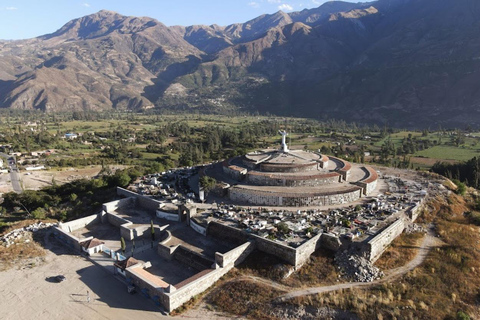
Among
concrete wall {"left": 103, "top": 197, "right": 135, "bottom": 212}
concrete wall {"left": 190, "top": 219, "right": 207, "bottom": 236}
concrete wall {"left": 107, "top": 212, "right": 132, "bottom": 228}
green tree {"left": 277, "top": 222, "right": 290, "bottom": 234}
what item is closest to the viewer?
green tree {"left": 277, "top": 222, "right": 290, "bottom": 234}

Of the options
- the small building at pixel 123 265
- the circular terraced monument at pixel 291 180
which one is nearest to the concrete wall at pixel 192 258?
the small building at pixel 123 265

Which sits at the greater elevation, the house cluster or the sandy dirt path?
the house cluster

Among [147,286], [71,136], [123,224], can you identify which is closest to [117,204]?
[123,224]

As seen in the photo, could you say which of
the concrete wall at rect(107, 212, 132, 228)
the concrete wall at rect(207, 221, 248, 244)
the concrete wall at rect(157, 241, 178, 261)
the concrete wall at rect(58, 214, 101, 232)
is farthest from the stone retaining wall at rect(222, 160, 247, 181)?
the concrete wall at rect(58, 214, 101, 232)

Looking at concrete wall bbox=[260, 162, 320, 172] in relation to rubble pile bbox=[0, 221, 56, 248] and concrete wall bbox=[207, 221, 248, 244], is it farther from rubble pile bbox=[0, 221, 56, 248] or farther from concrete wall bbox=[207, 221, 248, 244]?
rubble pile bbox=[0, 221, 56, 248]

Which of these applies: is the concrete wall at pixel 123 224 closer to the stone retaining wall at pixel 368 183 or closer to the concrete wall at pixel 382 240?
the concrete wall at pixel 382 240

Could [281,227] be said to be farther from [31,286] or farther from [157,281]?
[31,286]

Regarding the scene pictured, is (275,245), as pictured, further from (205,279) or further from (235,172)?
(235,172)
